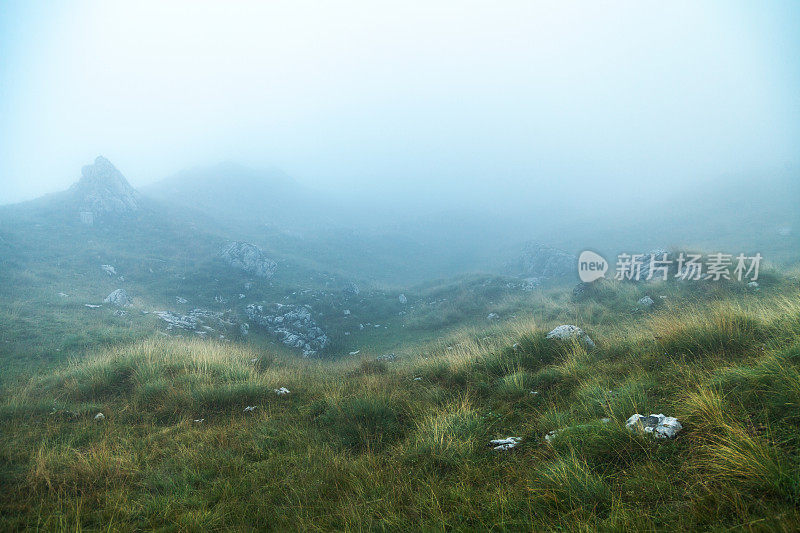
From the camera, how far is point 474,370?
7.74 metres

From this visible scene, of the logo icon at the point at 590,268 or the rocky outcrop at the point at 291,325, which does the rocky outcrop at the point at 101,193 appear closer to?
the rocky outcrop at the point at 291,325

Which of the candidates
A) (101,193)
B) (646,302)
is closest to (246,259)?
(101,193)

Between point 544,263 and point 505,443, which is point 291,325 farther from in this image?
point 544,263

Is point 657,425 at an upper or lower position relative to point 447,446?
upper

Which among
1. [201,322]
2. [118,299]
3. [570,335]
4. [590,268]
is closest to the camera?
[570,335]

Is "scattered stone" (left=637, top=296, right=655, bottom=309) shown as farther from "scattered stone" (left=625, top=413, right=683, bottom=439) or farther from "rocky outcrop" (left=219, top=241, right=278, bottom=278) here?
"rocky outcrop" (left=219, top=241, right=278, bottom=278)

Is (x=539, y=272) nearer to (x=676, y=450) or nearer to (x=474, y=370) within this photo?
(x=474, y=370)

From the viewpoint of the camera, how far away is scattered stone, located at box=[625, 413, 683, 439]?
3.57 meters

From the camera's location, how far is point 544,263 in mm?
44750

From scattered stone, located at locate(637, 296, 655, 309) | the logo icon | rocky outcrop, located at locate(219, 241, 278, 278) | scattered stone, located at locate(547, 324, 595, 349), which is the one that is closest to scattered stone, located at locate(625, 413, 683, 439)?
scattered stone, located at locate(547, 324, 595, 349)

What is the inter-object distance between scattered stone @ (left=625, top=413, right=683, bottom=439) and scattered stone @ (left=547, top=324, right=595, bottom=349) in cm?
442

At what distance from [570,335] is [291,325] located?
749 inches

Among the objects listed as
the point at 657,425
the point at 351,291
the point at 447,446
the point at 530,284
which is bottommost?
the point at 530,284

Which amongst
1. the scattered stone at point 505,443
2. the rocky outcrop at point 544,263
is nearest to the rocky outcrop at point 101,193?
the scattered stone at point 505,443
